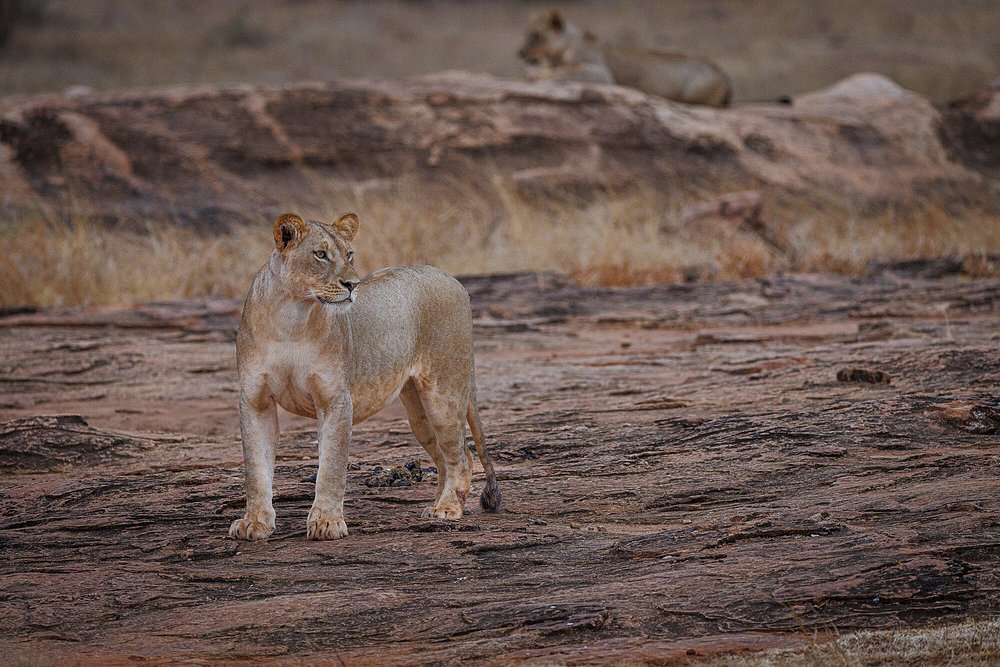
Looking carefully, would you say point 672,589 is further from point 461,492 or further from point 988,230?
point 988,230

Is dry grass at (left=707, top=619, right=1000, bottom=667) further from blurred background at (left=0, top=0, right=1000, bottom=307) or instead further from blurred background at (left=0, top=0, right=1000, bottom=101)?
blurred background at (left=0, top=0, right=1000, bottom=101)

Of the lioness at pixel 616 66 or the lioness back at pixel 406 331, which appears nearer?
the lioness back at pixel 406 331

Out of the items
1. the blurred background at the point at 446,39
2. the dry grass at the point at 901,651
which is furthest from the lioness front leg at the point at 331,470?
the blurred background at the point at 446,39

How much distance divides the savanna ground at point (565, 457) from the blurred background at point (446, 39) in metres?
15.5

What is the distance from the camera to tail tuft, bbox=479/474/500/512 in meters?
5.06

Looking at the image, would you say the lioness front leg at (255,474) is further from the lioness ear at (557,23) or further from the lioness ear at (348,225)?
the lioness ear at (557,23)

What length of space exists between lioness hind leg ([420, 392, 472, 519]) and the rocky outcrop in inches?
321

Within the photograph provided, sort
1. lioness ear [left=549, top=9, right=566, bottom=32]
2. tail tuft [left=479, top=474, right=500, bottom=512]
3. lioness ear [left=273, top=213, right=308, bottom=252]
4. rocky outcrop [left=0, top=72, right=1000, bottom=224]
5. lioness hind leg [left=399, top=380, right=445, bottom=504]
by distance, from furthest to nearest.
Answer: lioness ear [left=549, top=9, right=566, bottom=32], rocky outcrop [left=0, top=72, right=1000, bottom=224], lioness hind leg [left=399, top=380, right=445, bottom=504], tail tuft [left=479, top=474, right=500, bottom=512], lioness ear [left=273, top=213, right=308, bottom=252]

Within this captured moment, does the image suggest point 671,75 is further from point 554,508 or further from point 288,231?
point 288,231

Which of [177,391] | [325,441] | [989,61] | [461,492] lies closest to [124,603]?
[325,441]

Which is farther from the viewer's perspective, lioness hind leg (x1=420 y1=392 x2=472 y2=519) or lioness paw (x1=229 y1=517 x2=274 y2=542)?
lioness hind leg (x1=420 y1=392 x2=472 y2=519)

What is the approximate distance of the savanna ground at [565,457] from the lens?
383cm

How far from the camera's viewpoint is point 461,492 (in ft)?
16.7

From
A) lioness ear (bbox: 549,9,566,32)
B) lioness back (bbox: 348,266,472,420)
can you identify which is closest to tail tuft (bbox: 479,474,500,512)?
lioness back (bbox: 348,266,472,420)
